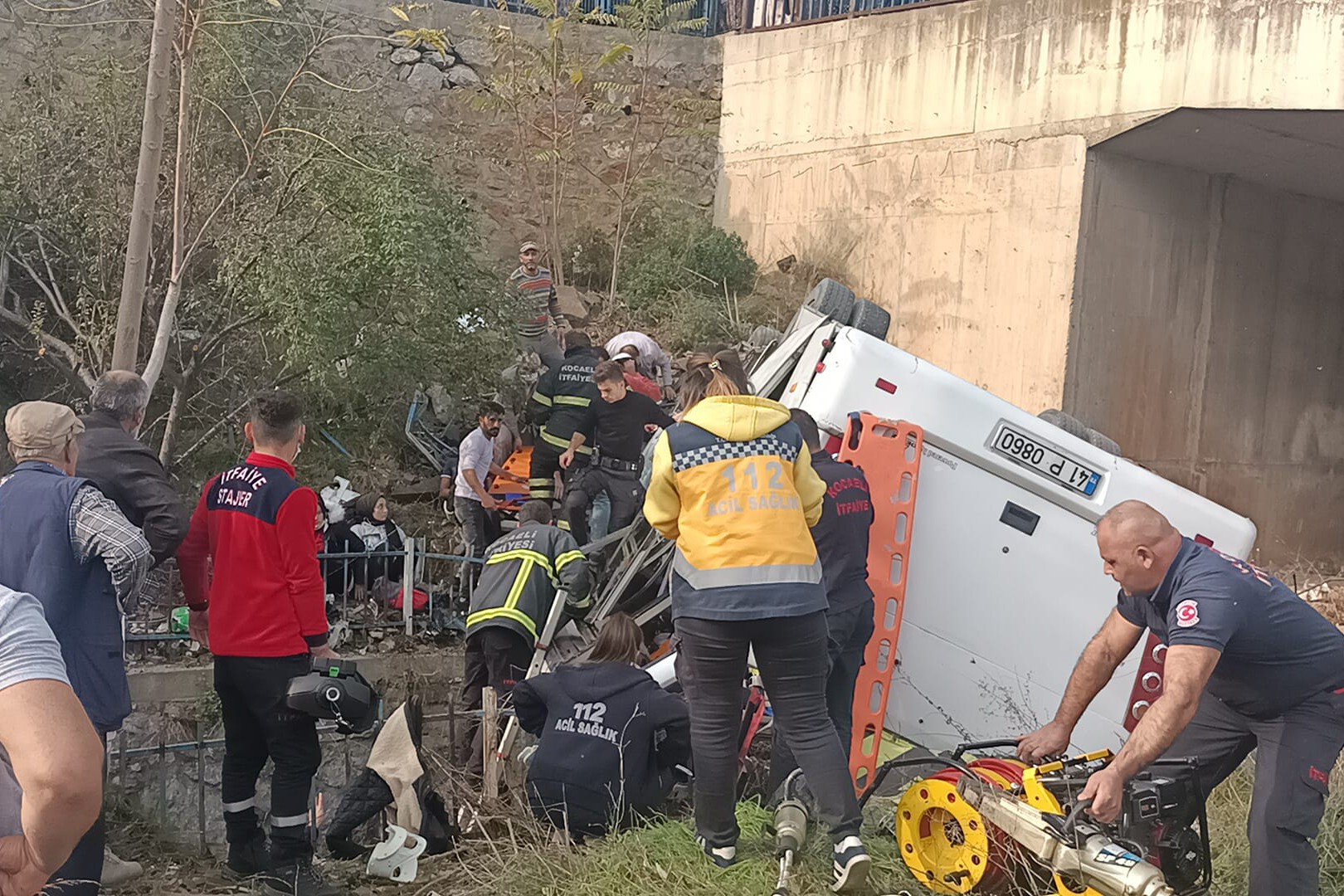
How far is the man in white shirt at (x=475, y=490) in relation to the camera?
8695 millimetres

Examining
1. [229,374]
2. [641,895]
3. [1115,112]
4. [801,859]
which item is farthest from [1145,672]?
[229,374]

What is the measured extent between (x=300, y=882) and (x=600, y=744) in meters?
1.23

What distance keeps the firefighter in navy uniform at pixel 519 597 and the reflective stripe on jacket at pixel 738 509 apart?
1593mm

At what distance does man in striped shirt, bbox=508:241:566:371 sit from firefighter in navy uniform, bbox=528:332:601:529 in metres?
1.36

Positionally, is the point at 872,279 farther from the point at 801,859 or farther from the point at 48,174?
the point at 801,859

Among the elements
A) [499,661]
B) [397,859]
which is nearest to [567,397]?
[499,661]

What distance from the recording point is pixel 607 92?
13859 millimetres

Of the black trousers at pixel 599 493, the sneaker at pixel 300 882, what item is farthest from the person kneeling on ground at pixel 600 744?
the black trousers at pixel 599 493

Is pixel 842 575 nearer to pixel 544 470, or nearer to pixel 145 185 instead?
pixel 145 185

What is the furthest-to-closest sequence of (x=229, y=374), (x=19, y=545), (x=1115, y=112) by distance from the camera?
(x=1115, y=112) → (x=229, y=374) → (x=19, y=545)

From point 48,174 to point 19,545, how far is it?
581 cm

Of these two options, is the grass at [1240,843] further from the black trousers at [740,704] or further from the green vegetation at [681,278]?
the green vegetation at [681,278]

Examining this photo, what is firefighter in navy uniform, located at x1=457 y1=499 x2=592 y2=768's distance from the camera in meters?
5.68

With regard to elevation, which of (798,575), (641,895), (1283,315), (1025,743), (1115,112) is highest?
(1115,112)
